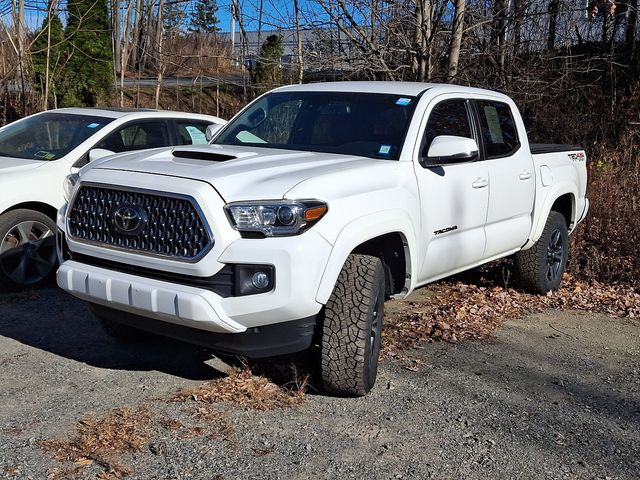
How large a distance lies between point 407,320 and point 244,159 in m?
2.32

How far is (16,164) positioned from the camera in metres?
6.45

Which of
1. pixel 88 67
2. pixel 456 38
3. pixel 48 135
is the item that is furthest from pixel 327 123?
pixel 88 67

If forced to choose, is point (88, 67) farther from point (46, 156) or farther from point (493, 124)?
point (493, 124)

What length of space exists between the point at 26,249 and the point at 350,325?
3.46 m

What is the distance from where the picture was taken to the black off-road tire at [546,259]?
690 cm

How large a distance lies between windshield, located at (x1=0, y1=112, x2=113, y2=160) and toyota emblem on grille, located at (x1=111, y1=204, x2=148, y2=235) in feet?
9.50

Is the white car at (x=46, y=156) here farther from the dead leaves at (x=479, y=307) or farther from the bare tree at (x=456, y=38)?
the bare tree at (x=456, y=38)

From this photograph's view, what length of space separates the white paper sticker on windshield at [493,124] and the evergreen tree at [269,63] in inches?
215

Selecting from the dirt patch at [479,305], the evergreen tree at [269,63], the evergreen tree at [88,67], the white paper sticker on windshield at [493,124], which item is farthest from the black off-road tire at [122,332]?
the evergreen tree at [88,67]

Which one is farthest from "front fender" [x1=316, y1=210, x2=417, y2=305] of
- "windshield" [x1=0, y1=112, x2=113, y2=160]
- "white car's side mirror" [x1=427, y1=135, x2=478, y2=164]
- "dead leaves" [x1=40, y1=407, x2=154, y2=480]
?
"windshield" [x1=0, y1=112, x2=113, y2=160]

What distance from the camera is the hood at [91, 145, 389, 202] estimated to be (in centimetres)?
391

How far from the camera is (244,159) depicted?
4465mm

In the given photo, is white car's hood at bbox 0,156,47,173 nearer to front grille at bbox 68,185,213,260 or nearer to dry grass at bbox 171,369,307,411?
front grille at bbox 68,185,213,260

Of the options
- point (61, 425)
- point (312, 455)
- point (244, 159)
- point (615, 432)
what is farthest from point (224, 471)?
point (615, 432)
